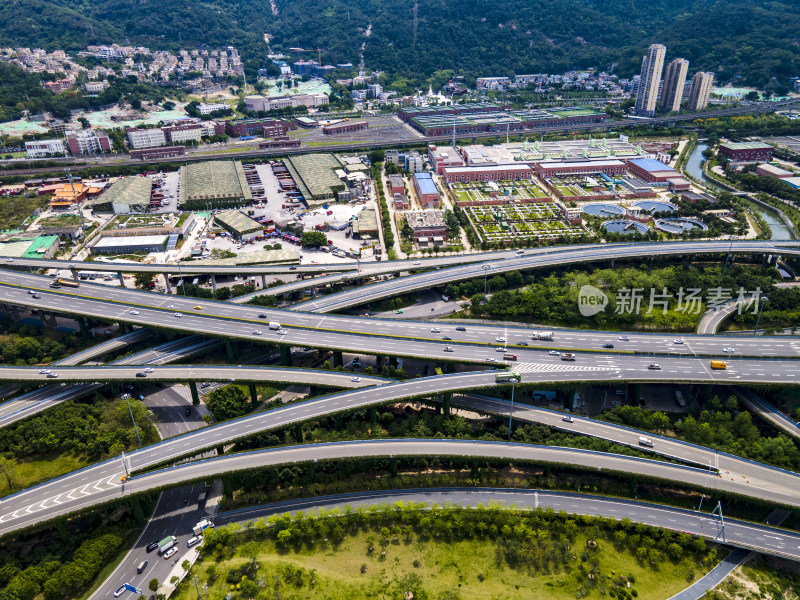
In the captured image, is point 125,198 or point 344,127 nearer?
point 125,198

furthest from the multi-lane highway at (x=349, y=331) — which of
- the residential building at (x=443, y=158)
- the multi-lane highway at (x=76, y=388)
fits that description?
the residential building at (x=443, y=158)

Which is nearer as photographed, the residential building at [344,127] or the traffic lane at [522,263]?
the traffic lane at [522,263]

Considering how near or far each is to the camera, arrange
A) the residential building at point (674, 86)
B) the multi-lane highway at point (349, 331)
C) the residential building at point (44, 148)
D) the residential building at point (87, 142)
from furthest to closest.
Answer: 1. the residential building at point (674, 86)
2. the residential building at point (87, 142)
3. the residential building at point (44, 148)
4. the multi-lane highway at point (349, 331)

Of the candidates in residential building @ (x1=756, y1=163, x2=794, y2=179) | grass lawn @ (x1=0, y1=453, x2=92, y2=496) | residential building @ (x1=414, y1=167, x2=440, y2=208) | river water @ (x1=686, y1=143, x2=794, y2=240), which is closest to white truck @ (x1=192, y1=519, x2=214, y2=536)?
grass lawn @ (x1=0, y1=453, x2=92, y2=496)

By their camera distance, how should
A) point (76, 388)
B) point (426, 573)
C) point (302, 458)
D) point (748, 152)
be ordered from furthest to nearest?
point (748, 152) → point (76, 388) → point (302, 458) → point (426, 573)

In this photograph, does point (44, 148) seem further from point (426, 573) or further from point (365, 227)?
point (426, 573)

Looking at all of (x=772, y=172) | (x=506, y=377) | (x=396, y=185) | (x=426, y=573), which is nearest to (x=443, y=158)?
(x=396, y=185)

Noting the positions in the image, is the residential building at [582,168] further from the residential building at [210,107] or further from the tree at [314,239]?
the residential building at [210,107]
